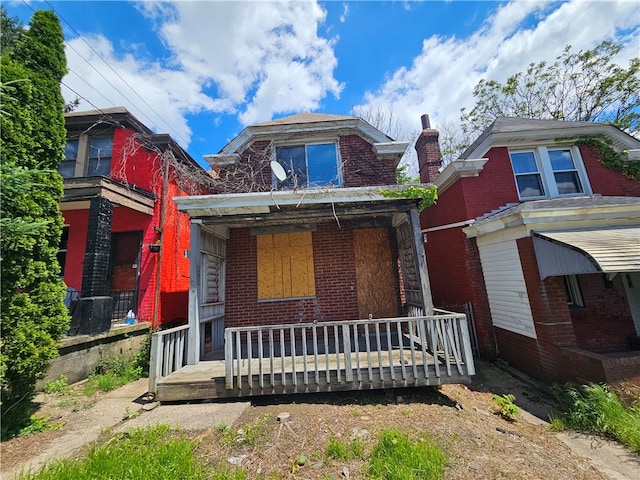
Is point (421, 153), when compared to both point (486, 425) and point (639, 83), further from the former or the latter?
point (639, 83)

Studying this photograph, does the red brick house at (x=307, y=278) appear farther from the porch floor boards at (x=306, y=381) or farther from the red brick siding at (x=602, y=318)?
the red brick siding at (x=602, y=318)

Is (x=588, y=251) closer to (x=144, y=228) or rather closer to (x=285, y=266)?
(x=285, y=266)

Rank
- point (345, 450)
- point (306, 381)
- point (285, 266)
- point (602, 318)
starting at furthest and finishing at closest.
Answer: point (285, 266) → point (602, 318) → point (306, 381) → point (345, 450)

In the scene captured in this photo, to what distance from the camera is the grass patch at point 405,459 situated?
274cm

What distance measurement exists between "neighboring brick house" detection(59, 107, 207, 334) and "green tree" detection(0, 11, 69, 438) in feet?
10.0

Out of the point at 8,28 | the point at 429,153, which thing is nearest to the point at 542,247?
the point at 429,153

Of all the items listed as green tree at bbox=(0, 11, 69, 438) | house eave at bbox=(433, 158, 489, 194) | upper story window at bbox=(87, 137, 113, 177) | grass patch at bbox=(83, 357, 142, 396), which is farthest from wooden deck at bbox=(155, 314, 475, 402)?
upper story window at bbox=(87, 137, 113, 177)

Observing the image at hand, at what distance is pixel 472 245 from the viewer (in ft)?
25.6

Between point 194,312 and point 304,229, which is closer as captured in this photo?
point 194,312

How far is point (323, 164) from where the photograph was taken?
8641 mm

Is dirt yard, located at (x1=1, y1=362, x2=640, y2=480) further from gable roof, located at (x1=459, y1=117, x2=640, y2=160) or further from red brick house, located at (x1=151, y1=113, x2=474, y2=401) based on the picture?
gable roof, located at (x1=459, y1=117, x2=640, y2=160)

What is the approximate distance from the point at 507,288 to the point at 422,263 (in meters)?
2.95

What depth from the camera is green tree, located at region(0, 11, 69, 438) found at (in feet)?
12.0

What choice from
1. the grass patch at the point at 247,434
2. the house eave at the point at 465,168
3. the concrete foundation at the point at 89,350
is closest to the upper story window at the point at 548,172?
the house eave at the point at 465,168
